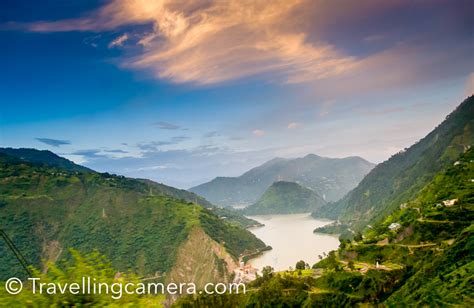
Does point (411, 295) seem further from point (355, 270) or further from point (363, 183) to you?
point (363, 183)

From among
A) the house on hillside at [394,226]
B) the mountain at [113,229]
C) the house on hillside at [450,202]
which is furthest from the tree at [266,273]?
the house on hillside at [450,202]

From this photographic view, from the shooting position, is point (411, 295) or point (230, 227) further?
point (230, 227)

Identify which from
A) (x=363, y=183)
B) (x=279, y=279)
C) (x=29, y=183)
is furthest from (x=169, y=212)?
(x=363, y=183)

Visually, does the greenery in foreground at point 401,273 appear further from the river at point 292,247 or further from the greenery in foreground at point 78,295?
the greenery in foreground at point 78,295

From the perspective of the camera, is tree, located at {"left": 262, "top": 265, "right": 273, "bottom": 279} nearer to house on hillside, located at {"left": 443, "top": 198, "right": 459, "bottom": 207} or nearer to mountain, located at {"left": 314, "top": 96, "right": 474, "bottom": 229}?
house on hillside, located at {"left": 443, "top": 198, "right": 459, "bottom": 207}

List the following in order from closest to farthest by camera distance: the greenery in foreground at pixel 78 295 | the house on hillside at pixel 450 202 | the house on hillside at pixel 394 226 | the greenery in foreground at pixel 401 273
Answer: the greenery in foreground at pixel 78 295 < the greenery in foreground at pixel 401 273 < the house on hillside at pixel 450 202 < the house on hillside at pixel 394 226

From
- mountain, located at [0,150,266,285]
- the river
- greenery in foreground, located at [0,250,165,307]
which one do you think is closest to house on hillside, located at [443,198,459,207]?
the river
